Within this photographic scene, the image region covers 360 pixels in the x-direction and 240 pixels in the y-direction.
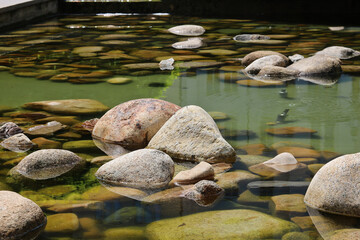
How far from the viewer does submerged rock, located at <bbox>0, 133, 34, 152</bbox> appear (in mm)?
3412

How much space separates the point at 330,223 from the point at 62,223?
1.17 metres

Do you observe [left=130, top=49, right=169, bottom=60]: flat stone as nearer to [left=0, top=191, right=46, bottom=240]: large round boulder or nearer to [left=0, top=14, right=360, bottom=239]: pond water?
[left=0, top=14, right=360, bottom=239]: pond water

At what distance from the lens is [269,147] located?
3377mm

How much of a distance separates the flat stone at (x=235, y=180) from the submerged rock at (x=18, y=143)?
1.28 meters

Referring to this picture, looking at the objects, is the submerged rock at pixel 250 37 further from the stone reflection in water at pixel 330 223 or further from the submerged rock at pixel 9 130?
the stone reflection in water at pixel 330 223

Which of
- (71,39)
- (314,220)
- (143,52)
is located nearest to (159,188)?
(314,220)

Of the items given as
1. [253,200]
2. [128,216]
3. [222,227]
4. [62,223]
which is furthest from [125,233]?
[253,200]

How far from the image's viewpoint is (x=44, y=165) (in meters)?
3.01

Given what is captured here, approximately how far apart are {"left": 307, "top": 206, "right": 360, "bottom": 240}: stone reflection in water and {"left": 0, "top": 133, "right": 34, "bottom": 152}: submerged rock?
184 centimetres

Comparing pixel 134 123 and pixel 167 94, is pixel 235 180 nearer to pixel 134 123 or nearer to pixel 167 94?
pixel 134 123

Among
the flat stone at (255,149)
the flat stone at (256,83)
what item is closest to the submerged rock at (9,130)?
the flat stone at (255,149)

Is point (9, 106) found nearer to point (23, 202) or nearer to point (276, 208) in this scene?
A: point (23, 202)

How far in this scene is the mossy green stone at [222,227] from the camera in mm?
2262

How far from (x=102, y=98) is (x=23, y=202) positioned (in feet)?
7.80
